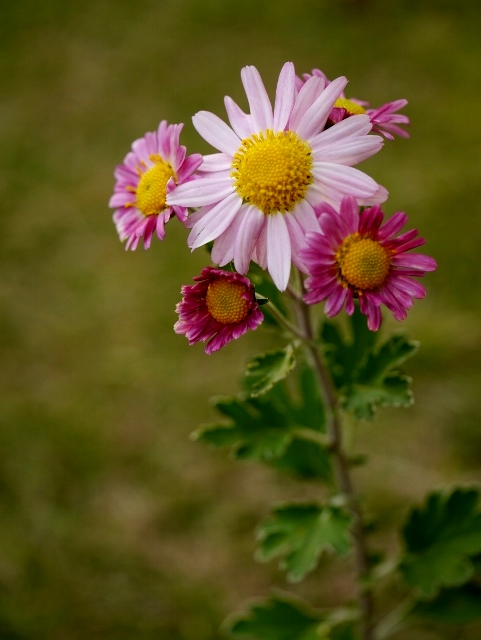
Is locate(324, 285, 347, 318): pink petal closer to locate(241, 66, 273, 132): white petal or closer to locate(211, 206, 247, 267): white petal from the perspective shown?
locate(211, 206, 247, 267): white petal

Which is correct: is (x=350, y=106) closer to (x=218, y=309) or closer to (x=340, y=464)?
(x=218, y=309)

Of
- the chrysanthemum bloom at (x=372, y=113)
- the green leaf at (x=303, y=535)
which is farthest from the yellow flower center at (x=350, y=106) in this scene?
the green leaf at (x=303, y=535)

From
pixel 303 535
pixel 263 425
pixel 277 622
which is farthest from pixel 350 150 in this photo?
pixel 277 622

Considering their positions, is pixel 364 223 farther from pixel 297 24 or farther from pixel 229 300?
pixel 297 24

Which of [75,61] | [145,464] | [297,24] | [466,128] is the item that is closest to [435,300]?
[466,128]

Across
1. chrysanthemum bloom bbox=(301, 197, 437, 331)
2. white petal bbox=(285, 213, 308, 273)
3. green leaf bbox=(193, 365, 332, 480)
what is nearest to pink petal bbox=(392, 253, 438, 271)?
chrysanthemum bloom bbox=(301, 197, 437, 331)

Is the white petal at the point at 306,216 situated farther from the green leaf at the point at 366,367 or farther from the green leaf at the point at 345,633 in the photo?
the green leaf at the point at 345,633
